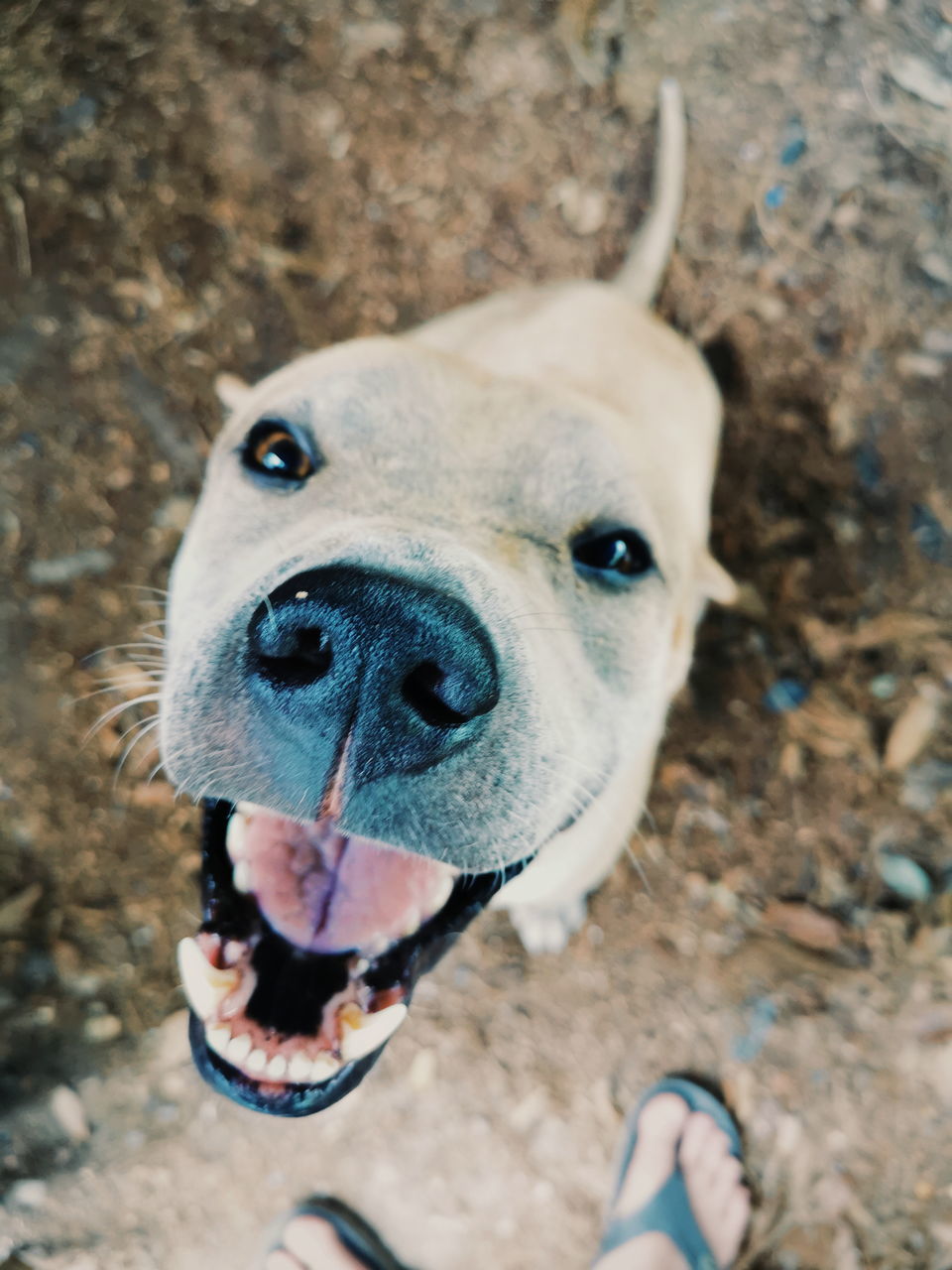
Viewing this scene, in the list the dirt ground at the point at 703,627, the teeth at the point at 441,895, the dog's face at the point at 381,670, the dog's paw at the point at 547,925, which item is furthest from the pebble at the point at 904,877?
the teeth at the point at 441,895

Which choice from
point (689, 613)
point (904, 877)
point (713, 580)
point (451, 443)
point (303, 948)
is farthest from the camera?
point (904, 877)

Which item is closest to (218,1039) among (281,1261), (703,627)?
(281,1261)

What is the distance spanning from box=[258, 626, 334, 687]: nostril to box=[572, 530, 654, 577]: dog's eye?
2.57 feet

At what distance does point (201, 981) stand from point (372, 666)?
2.71 ft

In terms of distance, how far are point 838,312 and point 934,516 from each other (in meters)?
0.92

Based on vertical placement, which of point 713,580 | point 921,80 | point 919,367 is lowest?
point 713,580

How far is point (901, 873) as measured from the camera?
9.60 ft

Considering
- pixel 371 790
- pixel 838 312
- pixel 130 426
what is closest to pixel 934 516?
pixel 838 312

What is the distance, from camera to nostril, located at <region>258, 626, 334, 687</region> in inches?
48.9

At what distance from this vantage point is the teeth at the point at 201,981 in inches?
62.9

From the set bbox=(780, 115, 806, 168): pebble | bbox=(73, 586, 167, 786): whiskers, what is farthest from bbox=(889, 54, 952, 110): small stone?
bbox=(73, 586, 167, 786): whiskers

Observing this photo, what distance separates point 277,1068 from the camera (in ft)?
5.14

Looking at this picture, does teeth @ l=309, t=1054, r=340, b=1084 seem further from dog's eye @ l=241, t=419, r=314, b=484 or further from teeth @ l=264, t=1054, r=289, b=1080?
dog's eye @ l=241, t=419, r=314, b=484

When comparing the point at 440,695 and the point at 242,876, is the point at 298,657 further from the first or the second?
the point at 242,876
